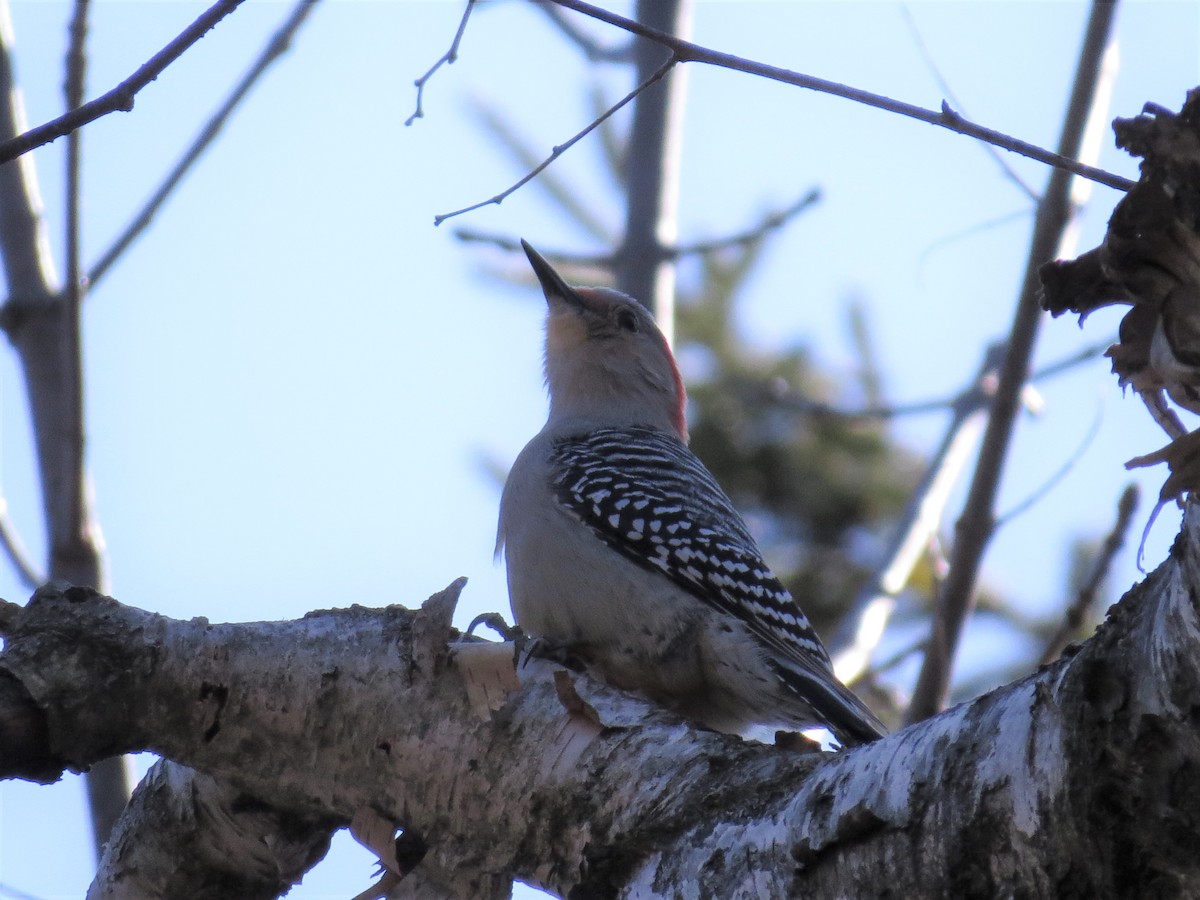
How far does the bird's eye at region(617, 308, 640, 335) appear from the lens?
805 cm

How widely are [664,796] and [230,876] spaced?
69.4 inches

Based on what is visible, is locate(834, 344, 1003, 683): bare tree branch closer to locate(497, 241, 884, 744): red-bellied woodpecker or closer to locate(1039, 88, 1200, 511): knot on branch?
locate(497, 241, 884, 744): red-bellied woodpecker

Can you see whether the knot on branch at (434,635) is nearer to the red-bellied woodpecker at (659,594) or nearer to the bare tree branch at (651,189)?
the red-bellied woodpecker at (659,594)

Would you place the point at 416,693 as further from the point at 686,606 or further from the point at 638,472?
the point at 638,472

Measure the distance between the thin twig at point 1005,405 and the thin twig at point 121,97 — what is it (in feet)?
11.6

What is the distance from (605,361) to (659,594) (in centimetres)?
273

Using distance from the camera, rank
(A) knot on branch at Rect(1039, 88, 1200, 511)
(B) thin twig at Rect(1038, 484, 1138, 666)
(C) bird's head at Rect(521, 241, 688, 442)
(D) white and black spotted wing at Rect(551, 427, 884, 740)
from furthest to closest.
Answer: (C) bird's head at Rect(521, 241, 688, 442), (B) thin twig at Rect(1038, 484, 1138, 666), (D) white and black spotted wing at Rect(551, 427, 884, 740), (A) knot on branch at Rect(1039, 88, 1200, 511)

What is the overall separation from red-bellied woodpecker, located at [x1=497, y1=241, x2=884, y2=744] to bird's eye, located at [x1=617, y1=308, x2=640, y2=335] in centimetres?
128

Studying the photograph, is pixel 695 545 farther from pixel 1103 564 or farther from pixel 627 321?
pixel 627 321

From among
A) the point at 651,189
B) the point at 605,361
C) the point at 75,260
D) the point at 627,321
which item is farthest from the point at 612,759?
the point at 627,321

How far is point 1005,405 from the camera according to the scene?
18.7 feet

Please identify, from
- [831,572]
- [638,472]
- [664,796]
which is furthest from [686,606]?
[831,572]

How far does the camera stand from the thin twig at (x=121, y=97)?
270cm

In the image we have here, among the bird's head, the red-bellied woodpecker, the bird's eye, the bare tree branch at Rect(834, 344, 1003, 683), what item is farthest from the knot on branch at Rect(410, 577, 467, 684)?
the bird's eye
